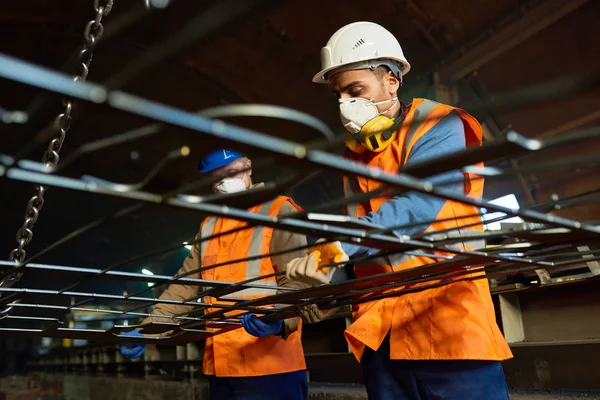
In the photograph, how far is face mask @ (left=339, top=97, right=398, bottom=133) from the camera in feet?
5.90

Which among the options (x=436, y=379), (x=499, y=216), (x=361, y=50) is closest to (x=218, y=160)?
(x=361, y=50)

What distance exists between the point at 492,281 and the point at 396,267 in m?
1.62

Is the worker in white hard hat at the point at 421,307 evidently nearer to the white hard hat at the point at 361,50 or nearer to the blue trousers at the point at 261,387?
the white hard hat at the point at 361,50

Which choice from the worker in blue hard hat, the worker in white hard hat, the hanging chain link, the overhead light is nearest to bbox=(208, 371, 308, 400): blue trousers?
the worker in blue hard hat

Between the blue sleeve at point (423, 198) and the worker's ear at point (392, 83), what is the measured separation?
0.34m

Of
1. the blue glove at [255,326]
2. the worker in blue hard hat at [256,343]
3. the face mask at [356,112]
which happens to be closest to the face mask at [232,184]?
the worker in blue hard hat at [256,343]

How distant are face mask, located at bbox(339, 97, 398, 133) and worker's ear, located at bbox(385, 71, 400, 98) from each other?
22 cm

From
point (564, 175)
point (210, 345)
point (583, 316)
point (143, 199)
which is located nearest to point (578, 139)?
point (143, 199)

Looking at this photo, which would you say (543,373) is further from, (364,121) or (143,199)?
(143,199)

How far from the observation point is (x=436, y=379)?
1704 millimetres

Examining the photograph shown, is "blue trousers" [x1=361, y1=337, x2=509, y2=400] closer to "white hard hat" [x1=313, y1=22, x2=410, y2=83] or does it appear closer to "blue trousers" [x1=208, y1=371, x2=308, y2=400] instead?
"blue trousers" [x1=208, y1=371, x2=308, y2=400]

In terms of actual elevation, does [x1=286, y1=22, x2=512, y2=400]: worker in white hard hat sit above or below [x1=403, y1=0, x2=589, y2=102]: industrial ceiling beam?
below

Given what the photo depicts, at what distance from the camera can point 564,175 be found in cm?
504

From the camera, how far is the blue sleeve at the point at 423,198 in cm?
153
